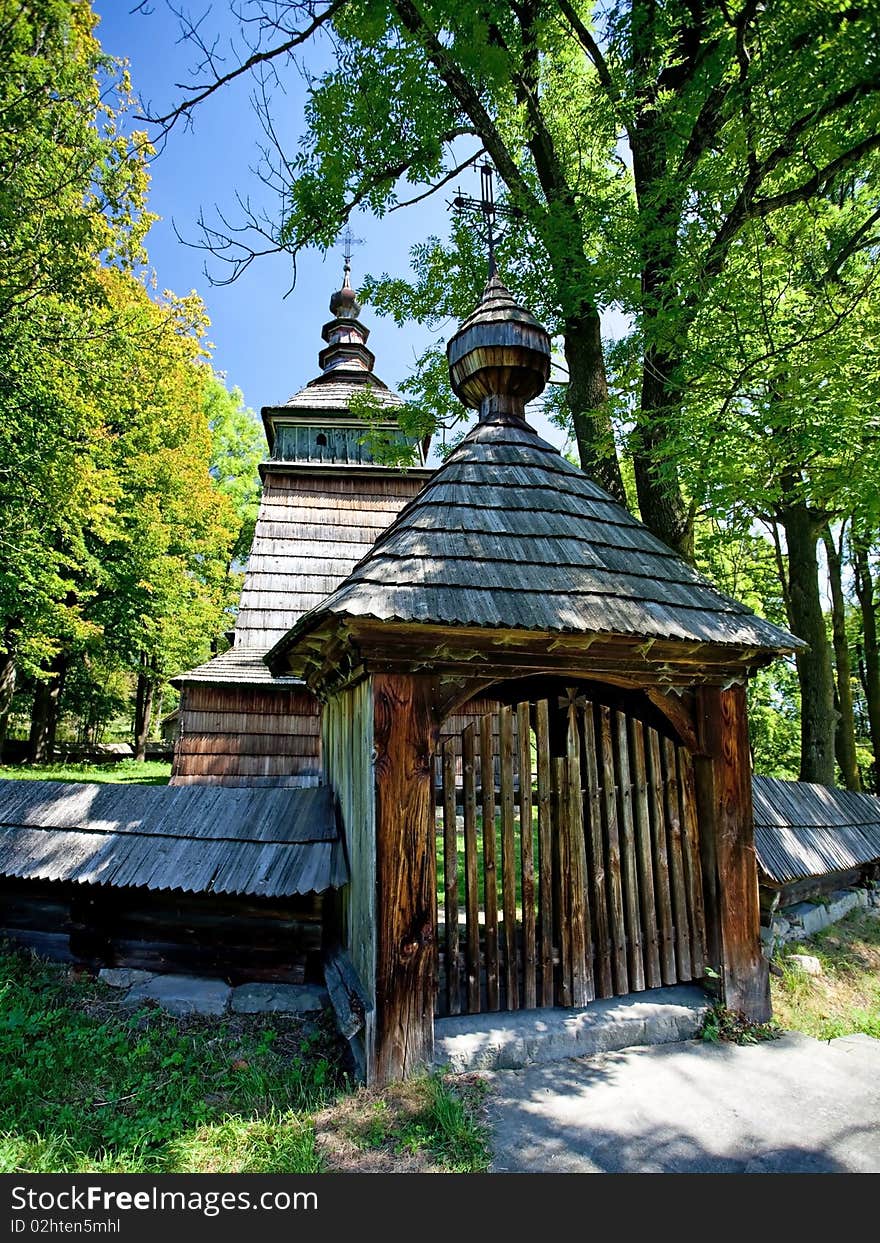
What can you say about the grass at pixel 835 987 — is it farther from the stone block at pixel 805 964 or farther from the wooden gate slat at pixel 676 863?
the wooden gate slat at pixel 676 863

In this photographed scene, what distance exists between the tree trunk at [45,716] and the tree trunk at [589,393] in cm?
1851

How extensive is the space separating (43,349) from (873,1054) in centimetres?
1412

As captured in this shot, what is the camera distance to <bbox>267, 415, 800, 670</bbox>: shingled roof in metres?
3.83

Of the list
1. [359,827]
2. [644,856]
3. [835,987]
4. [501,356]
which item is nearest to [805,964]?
[835,987]

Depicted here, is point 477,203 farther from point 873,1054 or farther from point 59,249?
point 873,1054

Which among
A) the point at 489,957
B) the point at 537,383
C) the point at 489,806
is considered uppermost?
the point at 537,383

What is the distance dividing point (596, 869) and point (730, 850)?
966 millimetres

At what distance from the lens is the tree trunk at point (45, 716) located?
20.7 metres

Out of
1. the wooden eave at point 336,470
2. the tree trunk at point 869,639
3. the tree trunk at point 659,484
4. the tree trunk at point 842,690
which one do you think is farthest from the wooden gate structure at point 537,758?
the tree trunk at point 869,639

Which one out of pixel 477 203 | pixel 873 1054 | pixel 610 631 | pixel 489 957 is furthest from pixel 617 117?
pixel 873 1054

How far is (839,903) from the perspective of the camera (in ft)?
23.2

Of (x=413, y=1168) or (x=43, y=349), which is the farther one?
(x=43, y=349)

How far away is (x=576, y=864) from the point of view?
4367mm

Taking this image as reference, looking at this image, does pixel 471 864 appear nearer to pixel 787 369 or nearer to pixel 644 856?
pixel 644 856
